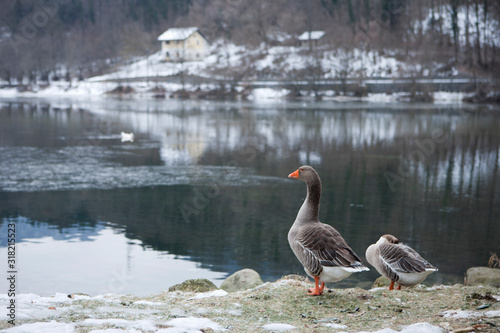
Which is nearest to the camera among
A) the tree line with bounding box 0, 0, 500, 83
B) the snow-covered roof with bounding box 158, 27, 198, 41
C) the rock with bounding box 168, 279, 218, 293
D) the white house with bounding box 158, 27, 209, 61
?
the rock with bounding box 168, 279, 218, 293

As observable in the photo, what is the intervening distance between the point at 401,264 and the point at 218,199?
14.8m

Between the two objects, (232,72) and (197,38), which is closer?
(232,72)

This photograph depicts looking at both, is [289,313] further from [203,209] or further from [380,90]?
[380,90]

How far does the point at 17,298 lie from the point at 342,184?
64.7 ft

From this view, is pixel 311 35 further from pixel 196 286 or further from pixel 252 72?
pixel 196 286

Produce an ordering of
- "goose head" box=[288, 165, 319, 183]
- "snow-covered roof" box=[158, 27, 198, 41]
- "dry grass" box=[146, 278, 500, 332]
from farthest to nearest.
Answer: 1. "snow-covered roof" box=[158, 27, 198, 41]
2. "goose head" box=[288, 165, 319, 183]
3. "dry grass" box=[146, 278, 500, 332]

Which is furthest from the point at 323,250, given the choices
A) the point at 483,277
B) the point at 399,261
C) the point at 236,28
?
the point at 236,28

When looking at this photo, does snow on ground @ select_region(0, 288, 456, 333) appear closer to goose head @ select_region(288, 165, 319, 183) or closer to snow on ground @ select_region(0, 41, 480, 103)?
goose head @ select_region(288, 165, 319, 183)

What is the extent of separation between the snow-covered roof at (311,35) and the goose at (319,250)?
125 metres

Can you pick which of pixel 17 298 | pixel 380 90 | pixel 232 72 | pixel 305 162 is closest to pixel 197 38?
pixel 232 72

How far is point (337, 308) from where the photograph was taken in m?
7.56

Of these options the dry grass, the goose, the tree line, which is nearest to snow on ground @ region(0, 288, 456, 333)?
the dry grass

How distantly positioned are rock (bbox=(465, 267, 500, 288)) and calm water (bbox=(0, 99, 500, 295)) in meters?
2.41

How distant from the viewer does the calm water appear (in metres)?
15.5
